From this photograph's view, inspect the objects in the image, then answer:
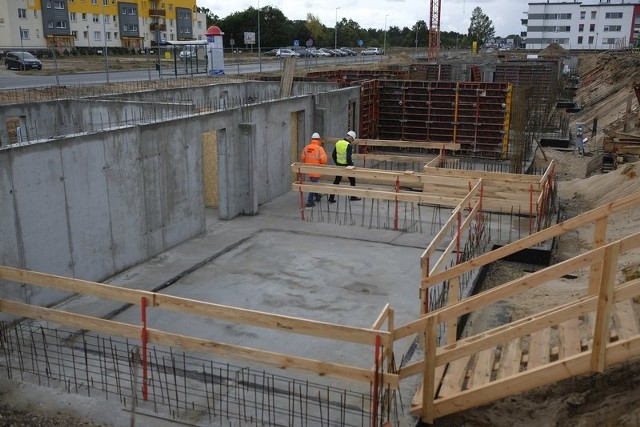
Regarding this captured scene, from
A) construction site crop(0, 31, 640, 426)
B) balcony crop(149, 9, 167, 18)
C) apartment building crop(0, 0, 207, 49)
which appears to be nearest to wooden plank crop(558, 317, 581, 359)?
construction site crop(0, 31, 640, 426)

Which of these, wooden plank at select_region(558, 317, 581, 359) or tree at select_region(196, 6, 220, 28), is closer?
wooden plank at select_region(558, 317, 581, 359)

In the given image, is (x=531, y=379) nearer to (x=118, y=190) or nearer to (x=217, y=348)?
(x=217, y=348)

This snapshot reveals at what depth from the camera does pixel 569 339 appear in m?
7.15

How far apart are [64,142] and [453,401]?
6816 mm

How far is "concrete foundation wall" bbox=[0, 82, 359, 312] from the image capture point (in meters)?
9.17

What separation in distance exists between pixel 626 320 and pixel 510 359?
1.35 meters

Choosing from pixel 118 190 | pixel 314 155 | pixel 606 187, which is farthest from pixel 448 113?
pixel 118 190

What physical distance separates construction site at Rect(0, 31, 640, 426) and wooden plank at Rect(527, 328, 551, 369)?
24 millimetres

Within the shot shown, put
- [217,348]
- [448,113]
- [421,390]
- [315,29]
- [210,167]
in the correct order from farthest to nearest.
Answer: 1. [315,29]
2. [448,113]
3. [210,167]
4. [421,390]
5. [217,348]

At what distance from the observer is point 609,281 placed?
227 inches

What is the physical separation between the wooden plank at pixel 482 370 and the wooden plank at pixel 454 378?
9 centimetres

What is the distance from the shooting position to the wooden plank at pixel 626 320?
686cm

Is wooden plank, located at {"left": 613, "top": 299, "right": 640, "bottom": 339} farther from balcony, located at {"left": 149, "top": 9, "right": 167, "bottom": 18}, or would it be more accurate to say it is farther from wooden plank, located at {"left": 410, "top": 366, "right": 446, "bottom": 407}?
balcony, located at {"left": 149, "top": 9, "right": 167, "bottom": 18}

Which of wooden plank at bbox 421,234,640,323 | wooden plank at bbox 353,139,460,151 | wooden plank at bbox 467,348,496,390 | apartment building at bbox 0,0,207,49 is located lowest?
wooden plank at bbox 467,348,496,390
